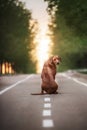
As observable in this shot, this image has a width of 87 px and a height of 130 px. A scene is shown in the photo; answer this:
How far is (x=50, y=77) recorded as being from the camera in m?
26.2

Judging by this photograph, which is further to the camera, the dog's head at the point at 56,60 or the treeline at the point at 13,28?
the treeline at the point at 13,28

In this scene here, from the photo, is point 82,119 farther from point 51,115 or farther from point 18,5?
point 18,5

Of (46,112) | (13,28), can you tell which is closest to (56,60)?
(46,112)

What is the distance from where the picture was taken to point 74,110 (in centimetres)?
1711

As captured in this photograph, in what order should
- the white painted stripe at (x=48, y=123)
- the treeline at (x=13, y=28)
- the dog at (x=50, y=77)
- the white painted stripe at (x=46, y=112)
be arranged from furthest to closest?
the treeline at (x=13, y=28) → the dog at (x=50, y=77) → the white painted stripe at (x=46, y=112) → the white painted stripe at (x=48, y=123)

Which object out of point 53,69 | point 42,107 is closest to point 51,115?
point 42,107

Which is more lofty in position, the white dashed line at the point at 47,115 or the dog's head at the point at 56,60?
the dog's head at the point at 56,60

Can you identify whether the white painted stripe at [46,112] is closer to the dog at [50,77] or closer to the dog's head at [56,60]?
the dog at [50,77]

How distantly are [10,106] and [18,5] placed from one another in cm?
6541

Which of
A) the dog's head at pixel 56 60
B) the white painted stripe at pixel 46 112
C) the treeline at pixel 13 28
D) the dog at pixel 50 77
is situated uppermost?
the treeline at pixel 13 28

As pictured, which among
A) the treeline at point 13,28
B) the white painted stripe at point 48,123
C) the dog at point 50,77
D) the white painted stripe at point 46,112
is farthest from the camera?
the treeline at point 13,28

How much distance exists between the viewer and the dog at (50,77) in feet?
84.9

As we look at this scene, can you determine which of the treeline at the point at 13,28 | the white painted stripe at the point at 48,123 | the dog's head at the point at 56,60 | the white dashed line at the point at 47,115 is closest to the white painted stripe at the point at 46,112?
the white dashed line at the point at 47,115

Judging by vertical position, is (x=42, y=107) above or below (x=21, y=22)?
below
